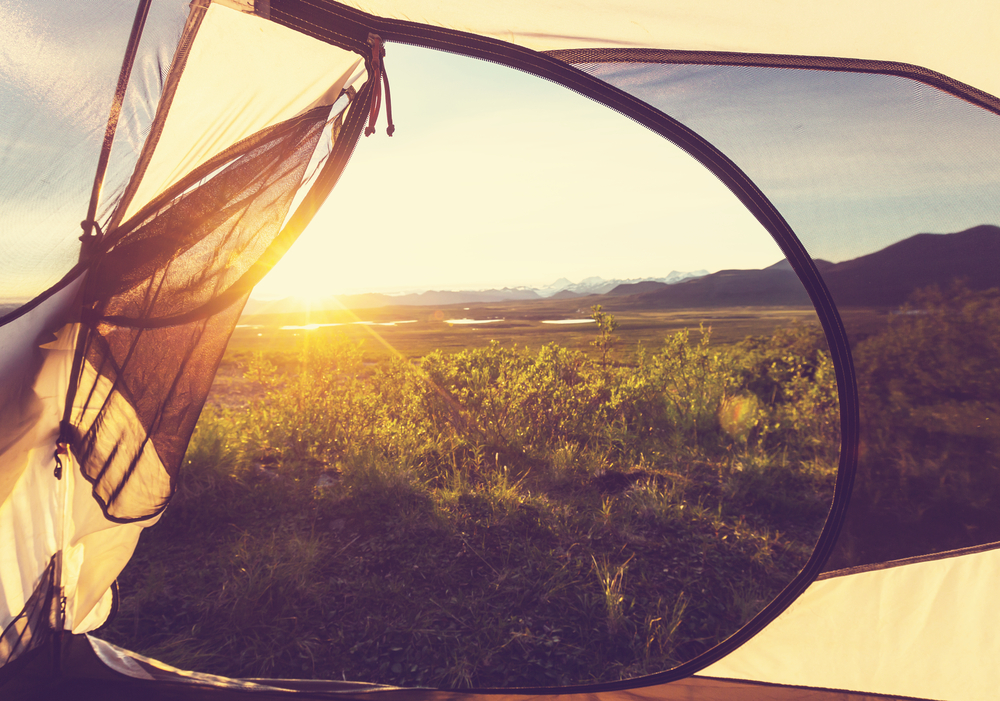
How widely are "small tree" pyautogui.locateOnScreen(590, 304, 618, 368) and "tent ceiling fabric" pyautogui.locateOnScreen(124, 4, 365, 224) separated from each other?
153 inches

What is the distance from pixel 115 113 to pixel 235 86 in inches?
14.0

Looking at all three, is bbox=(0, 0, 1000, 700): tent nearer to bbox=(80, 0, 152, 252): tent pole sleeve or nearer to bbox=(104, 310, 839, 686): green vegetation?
bbox=(80, 0, 152, 252): tent pole sleeve

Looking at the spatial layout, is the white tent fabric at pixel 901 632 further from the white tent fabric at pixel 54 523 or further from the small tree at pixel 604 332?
→ the small tree at pixel 604 332

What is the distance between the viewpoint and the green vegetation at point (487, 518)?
214 centimetres

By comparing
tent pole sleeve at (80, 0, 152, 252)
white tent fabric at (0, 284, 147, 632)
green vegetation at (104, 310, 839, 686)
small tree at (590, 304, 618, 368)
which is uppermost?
tent pole sleeve at (80, 0, 152, 252)

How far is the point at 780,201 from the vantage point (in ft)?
4.69

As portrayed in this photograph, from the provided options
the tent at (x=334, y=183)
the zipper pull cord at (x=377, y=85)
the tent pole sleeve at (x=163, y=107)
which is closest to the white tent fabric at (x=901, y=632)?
the tent at (x=334, y=183)

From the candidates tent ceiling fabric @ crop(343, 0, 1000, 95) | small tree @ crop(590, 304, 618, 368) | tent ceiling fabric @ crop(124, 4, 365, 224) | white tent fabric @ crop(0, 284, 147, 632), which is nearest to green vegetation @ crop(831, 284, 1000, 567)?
tent ceiling fabric @ crop(343, 0, 1000, 95)

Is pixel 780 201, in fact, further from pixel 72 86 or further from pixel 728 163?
pixel 72 86

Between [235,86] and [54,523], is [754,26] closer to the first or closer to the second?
[235,86]

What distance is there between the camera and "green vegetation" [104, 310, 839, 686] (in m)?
2.14

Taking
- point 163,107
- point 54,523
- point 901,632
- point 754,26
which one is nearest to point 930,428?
point 901,632

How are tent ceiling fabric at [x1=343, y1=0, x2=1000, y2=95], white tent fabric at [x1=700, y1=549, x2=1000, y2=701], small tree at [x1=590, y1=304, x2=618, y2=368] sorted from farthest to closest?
1. small tree at [x1=590, y1=304, x2=618, y2=368]
2. white tent fabric at [x1=700, y1=549, x2=1000, y2=701]
3. tent ceiling fabric at [x1=343, y1=0, x2=1000, y2=95]

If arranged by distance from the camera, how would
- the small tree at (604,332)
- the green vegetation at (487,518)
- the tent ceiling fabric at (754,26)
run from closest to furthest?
1. the tent ceiling fabric at (754,26)
2. the green vegetation at (487,518)
3. the small tree at (604,332)
